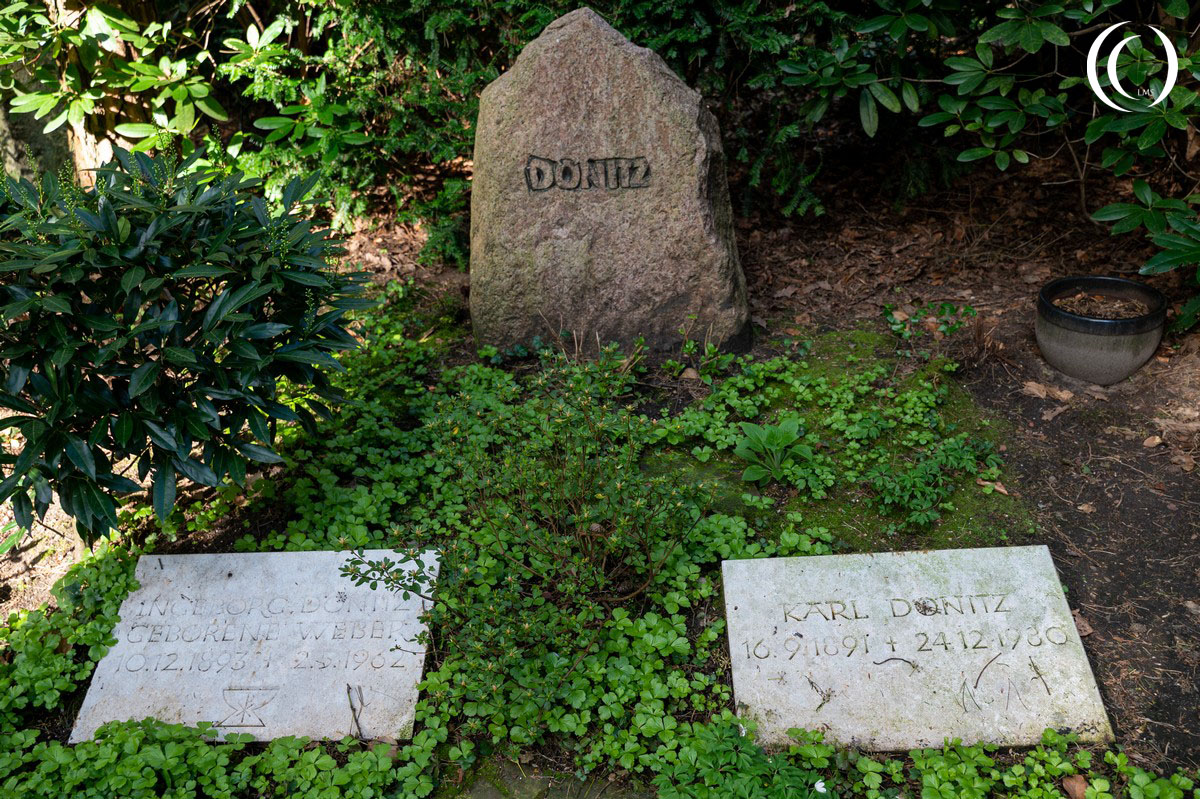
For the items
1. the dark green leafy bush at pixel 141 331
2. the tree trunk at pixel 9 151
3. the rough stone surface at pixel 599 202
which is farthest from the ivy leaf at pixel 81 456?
the tree trunk at pixel 9 151

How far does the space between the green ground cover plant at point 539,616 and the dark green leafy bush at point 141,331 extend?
0.56 m

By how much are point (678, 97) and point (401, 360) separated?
204 cm

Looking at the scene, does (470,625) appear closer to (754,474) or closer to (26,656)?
(754,474)

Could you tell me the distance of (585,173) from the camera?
4.62m

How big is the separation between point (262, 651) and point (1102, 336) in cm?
395

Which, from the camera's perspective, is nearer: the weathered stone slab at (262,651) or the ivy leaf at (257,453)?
the weathered stone slab at (262,651)

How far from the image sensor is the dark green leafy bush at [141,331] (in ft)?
10.5

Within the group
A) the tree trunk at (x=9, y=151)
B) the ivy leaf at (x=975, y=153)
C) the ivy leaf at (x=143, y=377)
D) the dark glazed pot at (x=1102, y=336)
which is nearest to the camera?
the ivy leaf at (x=143, y=377)

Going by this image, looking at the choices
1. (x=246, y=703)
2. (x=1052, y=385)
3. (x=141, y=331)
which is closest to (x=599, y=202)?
(x=141, y=331)

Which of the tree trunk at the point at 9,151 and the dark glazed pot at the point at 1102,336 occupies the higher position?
the tree trunk at the point at 9,151

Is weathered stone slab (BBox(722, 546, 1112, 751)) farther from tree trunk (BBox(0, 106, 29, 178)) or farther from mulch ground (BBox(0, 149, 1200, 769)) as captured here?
tree trunk (BBox(0, 106, 29, 178))

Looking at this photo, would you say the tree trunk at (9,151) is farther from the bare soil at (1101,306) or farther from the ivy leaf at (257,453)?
the bare soil at (1101,306)

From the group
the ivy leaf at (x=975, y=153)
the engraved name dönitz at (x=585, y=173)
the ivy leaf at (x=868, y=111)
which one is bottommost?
the ivy leaf at (x=975, y=153)

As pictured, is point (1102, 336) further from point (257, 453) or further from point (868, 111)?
point (257, 453)
